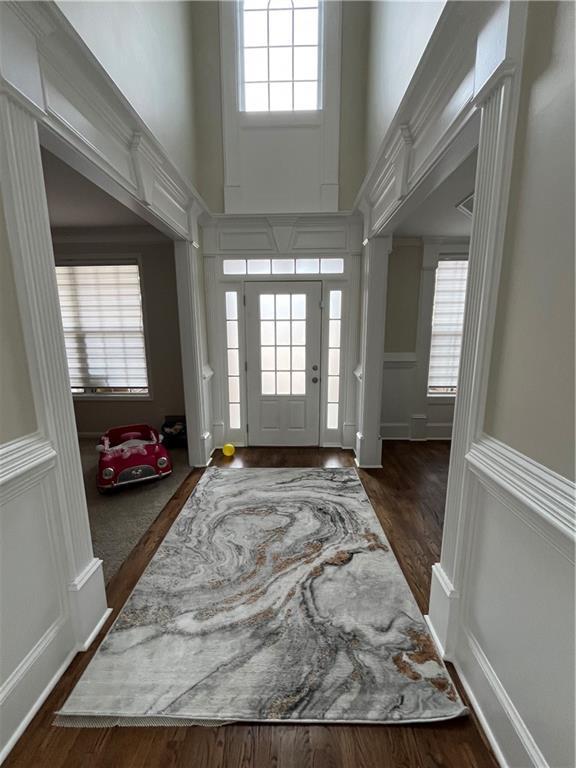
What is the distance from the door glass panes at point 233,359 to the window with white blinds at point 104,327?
1.26 metres

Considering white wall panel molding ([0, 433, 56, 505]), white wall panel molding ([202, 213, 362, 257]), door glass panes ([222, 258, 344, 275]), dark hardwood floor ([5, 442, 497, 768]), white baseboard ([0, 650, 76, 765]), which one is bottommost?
dark hardwood floor ([5, 442, 497, 768])

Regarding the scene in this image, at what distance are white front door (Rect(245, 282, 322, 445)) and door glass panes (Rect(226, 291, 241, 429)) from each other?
14 centimetres

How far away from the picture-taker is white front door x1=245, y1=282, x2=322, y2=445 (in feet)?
12.0

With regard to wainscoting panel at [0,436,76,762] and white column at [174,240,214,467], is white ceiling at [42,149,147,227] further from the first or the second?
wainscoting panel at [0,436,76,762]

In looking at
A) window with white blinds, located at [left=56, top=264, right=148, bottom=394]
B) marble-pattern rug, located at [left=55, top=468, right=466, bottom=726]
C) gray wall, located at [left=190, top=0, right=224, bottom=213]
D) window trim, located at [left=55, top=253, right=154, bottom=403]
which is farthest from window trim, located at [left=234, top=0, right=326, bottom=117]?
marble-pattern rug, located at [left=55, top=468, right=466, bottom=726]

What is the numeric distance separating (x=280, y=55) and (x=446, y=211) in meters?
2.26

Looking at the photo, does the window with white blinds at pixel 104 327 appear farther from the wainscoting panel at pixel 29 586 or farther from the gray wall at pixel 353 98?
the wainscoting panel at pixel 29 586

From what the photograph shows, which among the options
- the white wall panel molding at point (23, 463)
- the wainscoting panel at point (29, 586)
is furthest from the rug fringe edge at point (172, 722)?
the white wall panel molding at point (23, 463)

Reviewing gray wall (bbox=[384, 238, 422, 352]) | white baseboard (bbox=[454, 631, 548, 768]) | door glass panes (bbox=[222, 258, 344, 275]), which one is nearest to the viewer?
white baseboard (bbox=[454, 631, 548, 768])

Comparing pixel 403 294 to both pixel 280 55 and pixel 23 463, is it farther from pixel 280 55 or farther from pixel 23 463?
A: pixel 23 463

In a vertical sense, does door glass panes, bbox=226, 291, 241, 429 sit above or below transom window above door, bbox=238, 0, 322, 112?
below

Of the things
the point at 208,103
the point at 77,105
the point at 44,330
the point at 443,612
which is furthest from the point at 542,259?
the point at 208,103

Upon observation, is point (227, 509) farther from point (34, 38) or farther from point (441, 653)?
point (34, 38)

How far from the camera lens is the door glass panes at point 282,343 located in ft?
12.1
